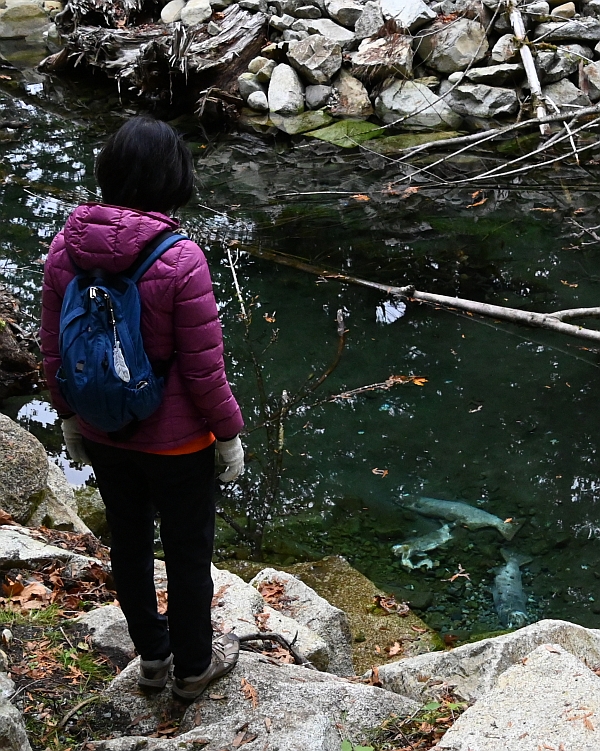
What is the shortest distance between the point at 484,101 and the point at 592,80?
5.73 feet

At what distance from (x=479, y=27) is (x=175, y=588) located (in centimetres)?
1244

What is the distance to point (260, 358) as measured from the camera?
276 inches

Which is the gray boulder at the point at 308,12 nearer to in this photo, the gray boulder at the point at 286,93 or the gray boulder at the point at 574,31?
the gray boulder at the point at 286,93

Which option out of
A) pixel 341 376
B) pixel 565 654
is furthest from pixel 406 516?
pixel 565 654

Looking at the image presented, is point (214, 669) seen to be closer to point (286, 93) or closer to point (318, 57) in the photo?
point (286, 93)

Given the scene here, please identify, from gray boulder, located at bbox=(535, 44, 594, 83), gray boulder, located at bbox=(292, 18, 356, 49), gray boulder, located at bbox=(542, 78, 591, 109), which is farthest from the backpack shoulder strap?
gray boulder, located at bbox=(292, 18, 356, 49)

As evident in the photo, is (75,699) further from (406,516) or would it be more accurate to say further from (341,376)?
(341,376)

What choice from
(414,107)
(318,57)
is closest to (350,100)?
(318,57)

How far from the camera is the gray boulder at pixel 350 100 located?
12844 mm

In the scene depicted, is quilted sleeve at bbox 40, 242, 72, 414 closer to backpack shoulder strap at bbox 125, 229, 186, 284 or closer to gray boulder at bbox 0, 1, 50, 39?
backpack shoulder strap at bbox 125, 229, 186, 284

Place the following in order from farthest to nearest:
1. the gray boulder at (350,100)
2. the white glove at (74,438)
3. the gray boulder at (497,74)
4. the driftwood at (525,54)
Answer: the gray boulder at (350,100) → the gray boulder at (497,74) → the driftwood at (525,54) → the white glove at (74,438)

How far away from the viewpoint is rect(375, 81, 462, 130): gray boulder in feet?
40.5

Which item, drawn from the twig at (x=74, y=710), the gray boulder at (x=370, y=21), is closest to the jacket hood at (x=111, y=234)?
the twig at (x=74, y=710)

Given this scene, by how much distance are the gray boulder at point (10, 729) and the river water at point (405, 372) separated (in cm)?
313
